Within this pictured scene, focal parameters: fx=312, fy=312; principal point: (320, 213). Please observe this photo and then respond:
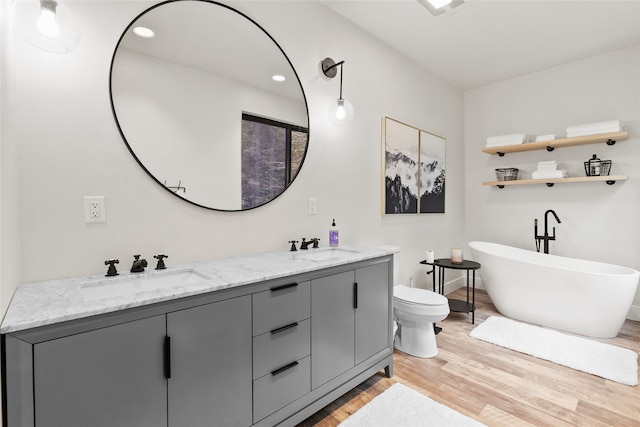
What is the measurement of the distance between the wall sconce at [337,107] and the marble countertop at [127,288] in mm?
1079

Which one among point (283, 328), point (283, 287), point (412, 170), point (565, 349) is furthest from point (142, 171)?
point (565, 349)

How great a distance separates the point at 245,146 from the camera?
1926mm

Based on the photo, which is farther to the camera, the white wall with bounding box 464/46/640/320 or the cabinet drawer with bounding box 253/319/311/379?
the white wall with bounding box 464/46/640/320

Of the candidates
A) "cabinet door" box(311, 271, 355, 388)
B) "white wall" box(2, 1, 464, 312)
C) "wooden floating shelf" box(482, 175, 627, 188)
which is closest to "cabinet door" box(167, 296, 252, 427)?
"cabinet door" box(311, 271, 355, 388)

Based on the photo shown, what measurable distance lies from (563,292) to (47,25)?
384cm

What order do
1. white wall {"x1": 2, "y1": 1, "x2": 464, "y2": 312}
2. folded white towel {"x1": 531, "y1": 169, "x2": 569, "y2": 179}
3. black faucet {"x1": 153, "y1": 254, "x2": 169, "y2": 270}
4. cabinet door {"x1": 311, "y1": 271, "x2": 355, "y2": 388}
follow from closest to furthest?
white wall {"x1": 2, "y1": 1, "x2": 464, "y2": 312} → black faucet {"x1": 153, "y1": 254, "x2": 169, "y2": 270} → cabinet door {"x1": 311, "y1": 271, "x2": 355, "y2": 388} → folded white towel {"x1": 531, "y1": 169, "x2": 569, "y2": 179}

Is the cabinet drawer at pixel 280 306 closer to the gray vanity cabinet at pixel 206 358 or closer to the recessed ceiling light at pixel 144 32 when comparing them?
the gray vanity cabinet at pixel 206 358

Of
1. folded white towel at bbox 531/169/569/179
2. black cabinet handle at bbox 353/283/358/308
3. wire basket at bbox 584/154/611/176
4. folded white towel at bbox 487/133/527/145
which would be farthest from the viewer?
folded white towel at bbox 487/133/527/145

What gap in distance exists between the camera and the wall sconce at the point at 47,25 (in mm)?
1175

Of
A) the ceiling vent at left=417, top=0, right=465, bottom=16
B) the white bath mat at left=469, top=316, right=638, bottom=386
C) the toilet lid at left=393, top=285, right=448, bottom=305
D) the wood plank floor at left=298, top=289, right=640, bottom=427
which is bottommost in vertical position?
the wood plank floor at left=298, top=289, right=640, bottom=427

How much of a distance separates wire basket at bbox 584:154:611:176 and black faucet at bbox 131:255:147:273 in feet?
13.5

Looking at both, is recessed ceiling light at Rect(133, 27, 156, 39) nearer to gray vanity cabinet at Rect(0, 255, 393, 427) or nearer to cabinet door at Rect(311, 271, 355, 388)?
gray vanity cabinet at Rect(0, 255, 393, 427)

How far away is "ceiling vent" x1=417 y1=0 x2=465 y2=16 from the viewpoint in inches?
92.0

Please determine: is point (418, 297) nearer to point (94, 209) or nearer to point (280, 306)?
point (280, 306)
